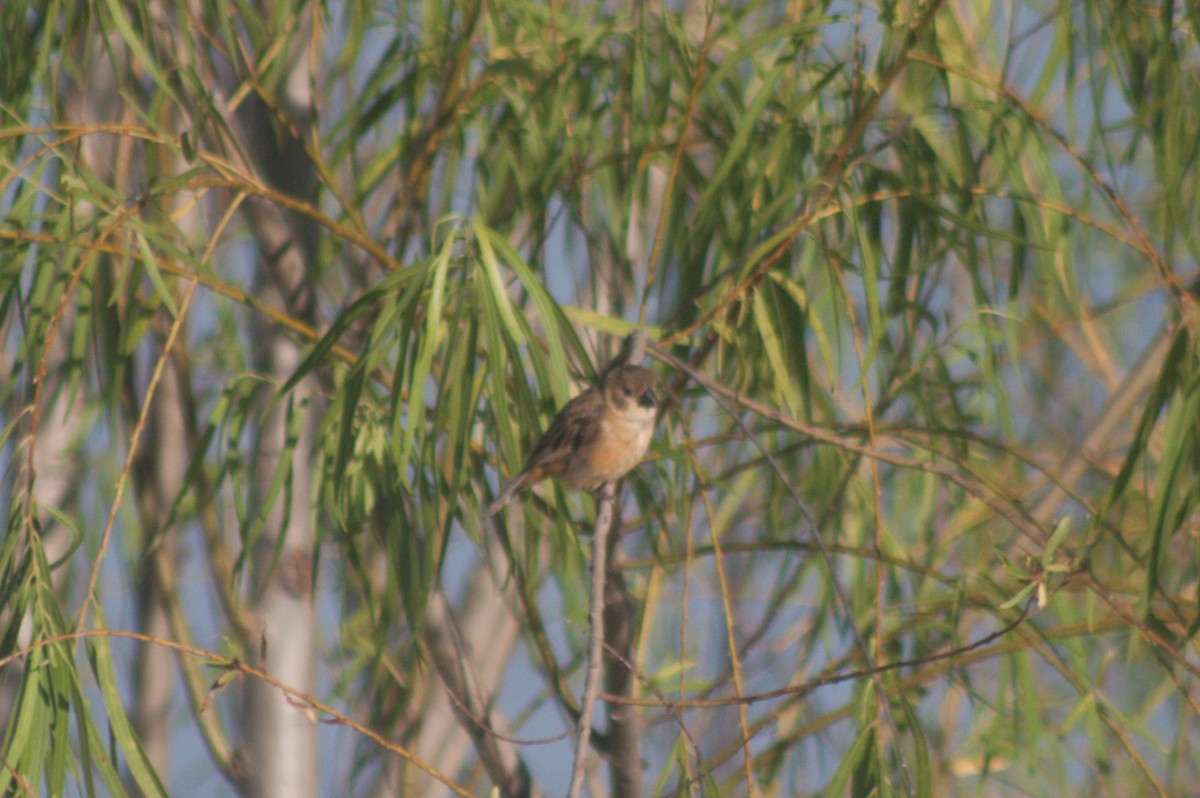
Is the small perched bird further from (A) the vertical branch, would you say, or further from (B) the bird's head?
(A) the vertical branch

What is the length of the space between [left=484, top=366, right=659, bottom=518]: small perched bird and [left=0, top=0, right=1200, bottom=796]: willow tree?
0.06m

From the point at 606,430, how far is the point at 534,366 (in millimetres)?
347

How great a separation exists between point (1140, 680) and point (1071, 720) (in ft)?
5.57

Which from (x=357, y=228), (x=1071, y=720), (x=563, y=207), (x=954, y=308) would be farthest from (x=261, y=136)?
(x=954, y=308)

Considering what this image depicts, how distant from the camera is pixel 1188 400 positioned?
1.90m

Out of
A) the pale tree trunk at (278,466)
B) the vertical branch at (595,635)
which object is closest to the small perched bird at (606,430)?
the vertical branch at (595,635)

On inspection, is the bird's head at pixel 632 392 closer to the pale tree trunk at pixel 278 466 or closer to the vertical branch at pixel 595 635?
the vertical branch at pixel 595 635

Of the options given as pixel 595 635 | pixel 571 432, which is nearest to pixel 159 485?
pixel 571 432

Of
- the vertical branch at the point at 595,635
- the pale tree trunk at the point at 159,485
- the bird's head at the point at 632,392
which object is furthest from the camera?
the pale tree trunk at the point at 159,485

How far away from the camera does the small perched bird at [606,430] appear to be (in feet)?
8.07

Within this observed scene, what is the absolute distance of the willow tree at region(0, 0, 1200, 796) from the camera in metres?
2.07

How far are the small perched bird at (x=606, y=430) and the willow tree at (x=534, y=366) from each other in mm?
62

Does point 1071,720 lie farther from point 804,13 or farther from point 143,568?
point 143,568

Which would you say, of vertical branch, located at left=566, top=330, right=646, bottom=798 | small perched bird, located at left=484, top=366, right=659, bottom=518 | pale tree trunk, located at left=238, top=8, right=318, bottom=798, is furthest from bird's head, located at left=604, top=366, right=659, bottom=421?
pale tree trunk, located at left=238, top=8, right=318, bottom=798
